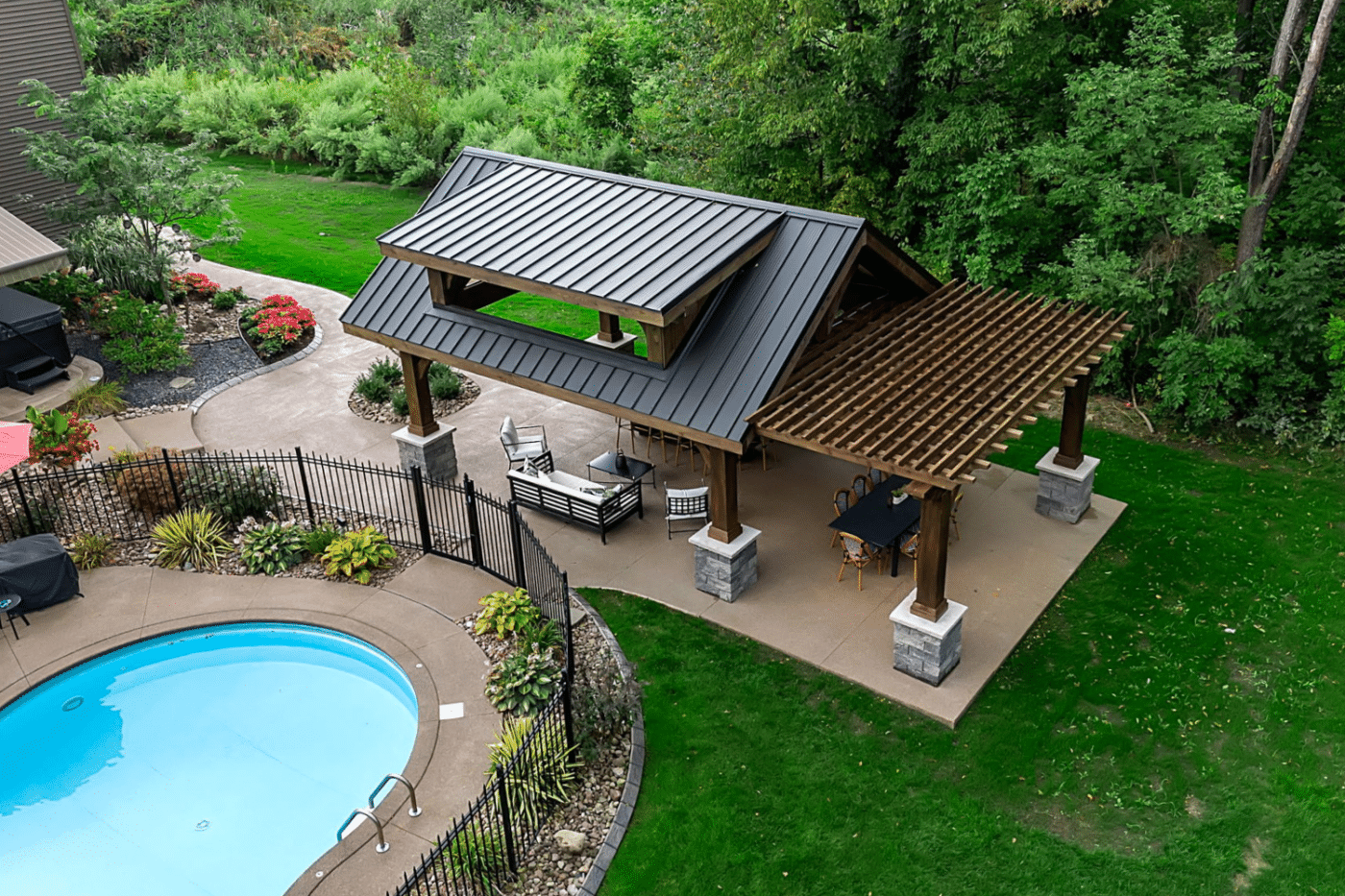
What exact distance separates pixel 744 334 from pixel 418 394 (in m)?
5.81

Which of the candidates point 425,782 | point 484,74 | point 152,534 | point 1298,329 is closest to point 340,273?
point 152,534

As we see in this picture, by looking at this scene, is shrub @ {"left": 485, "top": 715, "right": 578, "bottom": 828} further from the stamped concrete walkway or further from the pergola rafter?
the pergola rafter

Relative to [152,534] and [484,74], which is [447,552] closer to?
[152,534]

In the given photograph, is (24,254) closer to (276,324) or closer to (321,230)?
(276,324)

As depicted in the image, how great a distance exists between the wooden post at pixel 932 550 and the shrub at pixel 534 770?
4.37 meters

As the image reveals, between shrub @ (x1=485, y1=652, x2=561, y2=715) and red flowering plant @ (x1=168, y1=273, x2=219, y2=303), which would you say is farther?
red flowering plant @ (x1=168, y1=273, x2=219, y2=303)

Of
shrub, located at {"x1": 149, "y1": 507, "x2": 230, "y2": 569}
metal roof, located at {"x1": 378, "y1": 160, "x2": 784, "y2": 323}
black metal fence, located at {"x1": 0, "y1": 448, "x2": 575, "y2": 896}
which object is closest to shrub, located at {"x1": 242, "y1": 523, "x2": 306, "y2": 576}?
shrub, located at {"x1": 149, "y1": 507, "x2": 230, "y2": 569}

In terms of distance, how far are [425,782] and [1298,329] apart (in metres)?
15.2

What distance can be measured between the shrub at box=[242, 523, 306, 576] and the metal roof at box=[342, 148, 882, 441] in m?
3.30

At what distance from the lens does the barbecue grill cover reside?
14383 millimetres

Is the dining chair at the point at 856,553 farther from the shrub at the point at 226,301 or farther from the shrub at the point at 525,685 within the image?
the shrub at the point at 226,301

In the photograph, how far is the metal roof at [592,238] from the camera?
13.0 m

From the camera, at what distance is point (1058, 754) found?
39.3 ft

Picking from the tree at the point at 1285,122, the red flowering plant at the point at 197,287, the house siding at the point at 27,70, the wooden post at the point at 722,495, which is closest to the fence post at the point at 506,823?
the wooden post at the point at 722,495
